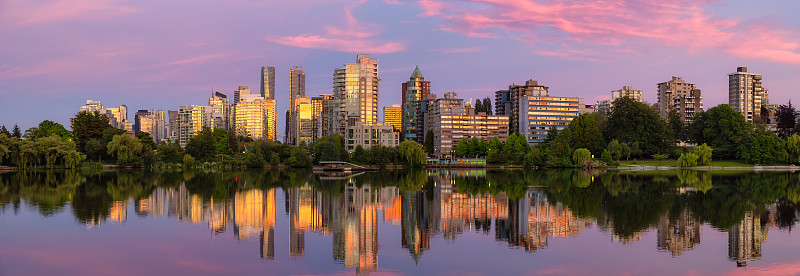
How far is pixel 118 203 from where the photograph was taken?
3669 cm

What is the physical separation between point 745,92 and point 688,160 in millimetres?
111040

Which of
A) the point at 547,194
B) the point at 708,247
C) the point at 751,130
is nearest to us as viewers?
the point at 708,247

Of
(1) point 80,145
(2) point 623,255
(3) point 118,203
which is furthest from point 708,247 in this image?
(1) point 80,145

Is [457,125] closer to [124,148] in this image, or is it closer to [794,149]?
[794,149]

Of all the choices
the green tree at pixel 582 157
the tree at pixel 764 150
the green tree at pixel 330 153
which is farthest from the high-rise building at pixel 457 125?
the tree at pixel 764 150

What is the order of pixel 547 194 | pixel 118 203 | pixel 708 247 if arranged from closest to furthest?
pixel 708 247, pixel 118 203, pixel 547 194

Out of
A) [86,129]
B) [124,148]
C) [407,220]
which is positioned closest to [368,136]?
[124,148]

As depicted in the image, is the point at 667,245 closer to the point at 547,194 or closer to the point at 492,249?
the point at 492,249

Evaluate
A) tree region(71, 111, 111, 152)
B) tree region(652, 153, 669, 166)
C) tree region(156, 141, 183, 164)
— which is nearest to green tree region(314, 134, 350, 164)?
tree region(156, 141, 183, 164)

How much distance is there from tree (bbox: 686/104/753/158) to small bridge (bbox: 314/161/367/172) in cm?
5407

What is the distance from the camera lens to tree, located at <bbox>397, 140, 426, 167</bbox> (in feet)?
328

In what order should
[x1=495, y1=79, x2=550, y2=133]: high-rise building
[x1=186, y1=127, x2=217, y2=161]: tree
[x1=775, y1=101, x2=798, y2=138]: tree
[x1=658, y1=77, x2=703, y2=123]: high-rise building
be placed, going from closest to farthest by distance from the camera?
[x1=186, y1=127, x2=217, y2=161]: tree → [x1=775, y1=101, x2=798, y2=138]: tree → [x1=495, y1=79, x2=550, y2=133]: high-rise building → [x1=658, y1=77, x2=703, y2=123]: high-rise building

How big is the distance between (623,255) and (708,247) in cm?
371

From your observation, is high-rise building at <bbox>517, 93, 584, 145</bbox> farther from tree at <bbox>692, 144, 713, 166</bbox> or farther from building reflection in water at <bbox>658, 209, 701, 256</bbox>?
building reflection in water at <bbox>658, 209, 701, 256</bbox>
